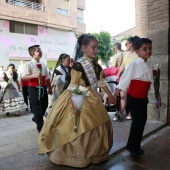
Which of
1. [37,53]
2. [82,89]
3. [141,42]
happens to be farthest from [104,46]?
[82,89]

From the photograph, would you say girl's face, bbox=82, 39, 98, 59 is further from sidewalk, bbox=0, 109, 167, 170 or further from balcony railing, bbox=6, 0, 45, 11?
balcony railing, bbox=6, 0, 45, 11

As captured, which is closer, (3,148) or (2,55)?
(3,148)

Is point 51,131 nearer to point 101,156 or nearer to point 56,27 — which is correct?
point 101,156

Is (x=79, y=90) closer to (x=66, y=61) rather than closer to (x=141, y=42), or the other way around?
(x=141, y=42)

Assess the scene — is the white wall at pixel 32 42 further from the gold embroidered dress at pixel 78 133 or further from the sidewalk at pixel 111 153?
the gold embroidered dress at pixel 78 133

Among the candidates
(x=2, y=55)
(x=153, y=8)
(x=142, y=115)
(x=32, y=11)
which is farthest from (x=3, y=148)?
(x=32, y=11)

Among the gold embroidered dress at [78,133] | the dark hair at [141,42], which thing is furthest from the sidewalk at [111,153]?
the dark hair at [141,42]

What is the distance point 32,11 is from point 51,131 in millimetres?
19828

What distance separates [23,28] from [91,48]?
1901 cm

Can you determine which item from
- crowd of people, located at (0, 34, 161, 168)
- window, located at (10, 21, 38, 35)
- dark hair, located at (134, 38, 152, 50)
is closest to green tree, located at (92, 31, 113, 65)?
window, located at (10, 21, 38, 35)

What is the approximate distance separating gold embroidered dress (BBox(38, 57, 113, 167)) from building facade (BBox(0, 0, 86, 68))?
1680 centimetres

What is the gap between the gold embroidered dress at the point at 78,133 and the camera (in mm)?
2686

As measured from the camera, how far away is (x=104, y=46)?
118 feet

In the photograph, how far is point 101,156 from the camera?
281cm
